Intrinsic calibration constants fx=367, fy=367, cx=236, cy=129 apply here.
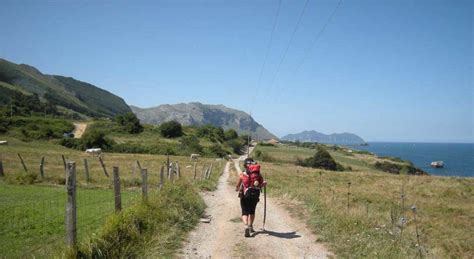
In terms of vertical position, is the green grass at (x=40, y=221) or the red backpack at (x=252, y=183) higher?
the red backpack at (x=252, y=183)

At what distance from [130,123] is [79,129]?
14.0 metres

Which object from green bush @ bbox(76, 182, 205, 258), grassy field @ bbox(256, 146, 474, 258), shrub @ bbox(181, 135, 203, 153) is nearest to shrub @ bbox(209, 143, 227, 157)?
shrub @ bbox(181, 135, 203, 153)

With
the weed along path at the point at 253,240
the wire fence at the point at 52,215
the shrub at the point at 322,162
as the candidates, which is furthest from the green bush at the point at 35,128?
the weed along path at the point at 253,240

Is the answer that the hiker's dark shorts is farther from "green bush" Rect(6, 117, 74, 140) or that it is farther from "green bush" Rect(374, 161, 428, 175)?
"green bush" Rect(374, 161, 428, 175)

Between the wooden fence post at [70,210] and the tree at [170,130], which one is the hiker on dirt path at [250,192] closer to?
the wooden fence post at [70,210]

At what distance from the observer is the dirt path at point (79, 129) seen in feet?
323

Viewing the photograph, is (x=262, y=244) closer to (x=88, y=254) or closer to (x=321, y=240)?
(x=321, y=240)

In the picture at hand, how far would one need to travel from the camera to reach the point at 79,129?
342 ft

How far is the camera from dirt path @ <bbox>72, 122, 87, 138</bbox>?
98444 mm

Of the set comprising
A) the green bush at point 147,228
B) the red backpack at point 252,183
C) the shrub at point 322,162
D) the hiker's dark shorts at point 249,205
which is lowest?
the shrub at point 322,162

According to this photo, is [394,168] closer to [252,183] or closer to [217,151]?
[217,151]

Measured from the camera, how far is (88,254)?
312 inches

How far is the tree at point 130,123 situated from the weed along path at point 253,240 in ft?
314

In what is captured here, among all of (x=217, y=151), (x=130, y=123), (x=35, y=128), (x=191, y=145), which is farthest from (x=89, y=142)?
(x=217, y=151)
